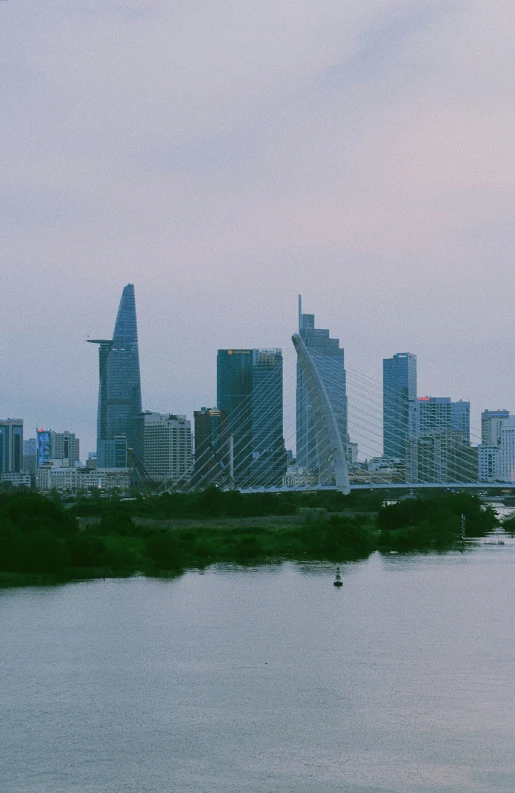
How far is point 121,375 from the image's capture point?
163125mm

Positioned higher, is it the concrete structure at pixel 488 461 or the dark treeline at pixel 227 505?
the concrete structure at pixel 488 461

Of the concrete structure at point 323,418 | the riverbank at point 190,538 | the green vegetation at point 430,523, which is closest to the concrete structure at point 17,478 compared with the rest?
the concrete structure at point 323,418

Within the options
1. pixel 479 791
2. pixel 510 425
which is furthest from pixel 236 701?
pixel 510 425

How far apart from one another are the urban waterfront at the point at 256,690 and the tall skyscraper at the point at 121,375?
136 metres

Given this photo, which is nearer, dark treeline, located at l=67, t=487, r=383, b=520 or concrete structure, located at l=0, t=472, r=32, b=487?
dark treeline, located at l=67, t=487, r=383, b=520

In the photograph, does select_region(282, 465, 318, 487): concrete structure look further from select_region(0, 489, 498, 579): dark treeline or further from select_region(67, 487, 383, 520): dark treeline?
select_region(0, 489, 498, 579): dark treeline

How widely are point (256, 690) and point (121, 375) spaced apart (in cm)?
14768

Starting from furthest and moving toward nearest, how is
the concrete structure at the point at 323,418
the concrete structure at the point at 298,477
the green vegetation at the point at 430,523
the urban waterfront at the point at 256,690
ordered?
the concrete structure at the point at 298,477 < the concrete structure at the point at 323,418 < the green vegetation at the point at 430,523 < the urban waterfront at the point at 256,690

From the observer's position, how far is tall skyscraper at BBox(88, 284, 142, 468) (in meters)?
162

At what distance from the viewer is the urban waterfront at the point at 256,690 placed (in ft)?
43.4

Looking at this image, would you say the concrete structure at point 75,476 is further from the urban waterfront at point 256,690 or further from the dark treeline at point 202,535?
the urban waterfront at point 256,690

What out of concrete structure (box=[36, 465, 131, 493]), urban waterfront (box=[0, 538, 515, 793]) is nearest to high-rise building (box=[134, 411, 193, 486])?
concrete structure (box=[36, 465, 131, 493])

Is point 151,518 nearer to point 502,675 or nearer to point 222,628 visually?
point 222,628

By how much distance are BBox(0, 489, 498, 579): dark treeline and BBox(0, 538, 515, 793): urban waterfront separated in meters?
4.16
